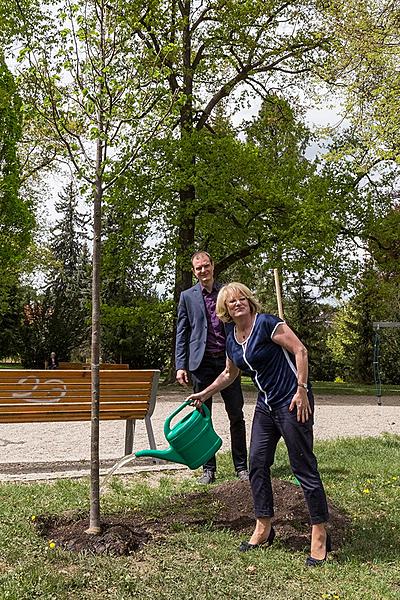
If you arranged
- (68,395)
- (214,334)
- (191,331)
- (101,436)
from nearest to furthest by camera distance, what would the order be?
(214,334)
(191,331)
(68,395)
(101,436)

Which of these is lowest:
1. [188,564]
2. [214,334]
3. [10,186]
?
[188,564]

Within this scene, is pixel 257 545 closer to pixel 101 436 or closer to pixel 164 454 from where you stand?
pixel 164 454

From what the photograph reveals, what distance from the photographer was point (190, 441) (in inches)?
202

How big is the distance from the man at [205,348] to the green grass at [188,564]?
86cm

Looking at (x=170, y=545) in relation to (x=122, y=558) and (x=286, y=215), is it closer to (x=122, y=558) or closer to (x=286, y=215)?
(x=122, y=558)

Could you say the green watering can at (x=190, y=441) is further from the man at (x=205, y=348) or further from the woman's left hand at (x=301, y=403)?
the man at (x=205, y=348)

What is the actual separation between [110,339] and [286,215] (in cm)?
1059

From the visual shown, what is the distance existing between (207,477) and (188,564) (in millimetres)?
2325

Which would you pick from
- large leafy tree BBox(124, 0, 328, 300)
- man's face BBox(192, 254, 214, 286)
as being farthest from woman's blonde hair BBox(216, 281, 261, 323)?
large leafy tree BBox(124, 0, 328, 300)

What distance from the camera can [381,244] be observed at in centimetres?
2366

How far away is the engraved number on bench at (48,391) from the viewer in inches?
286

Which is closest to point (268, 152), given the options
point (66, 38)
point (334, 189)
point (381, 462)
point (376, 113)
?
point (334, 189)

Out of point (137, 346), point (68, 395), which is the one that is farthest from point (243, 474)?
point (137, 346)

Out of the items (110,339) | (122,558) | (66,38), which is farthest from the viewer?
(110,339)
